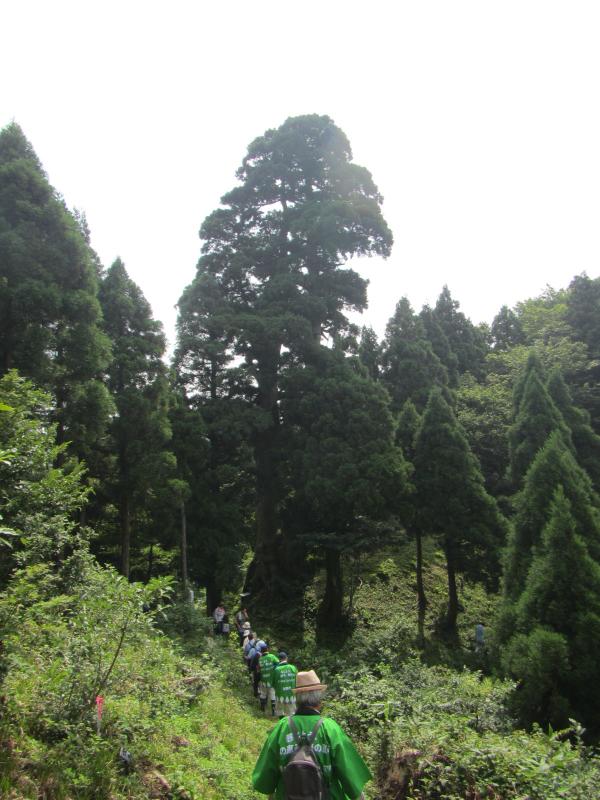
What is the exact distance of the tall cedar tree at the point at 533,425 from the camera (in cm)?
1586

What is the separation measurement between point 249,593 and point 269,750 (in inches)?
648

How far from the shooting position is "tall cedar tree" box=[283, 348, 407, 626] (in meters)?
16.9

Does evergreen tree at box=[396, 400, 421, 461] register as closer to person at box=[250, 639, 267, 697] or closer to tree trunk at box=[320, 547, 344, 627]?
tree trunk at box=[320, 547, 344, 627]

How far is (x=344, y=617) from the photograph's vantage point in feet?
58.5

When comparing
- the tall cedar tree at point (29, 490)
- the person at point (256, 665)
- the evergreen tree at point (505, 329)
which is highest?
the evergreen tree at point (505, 329)

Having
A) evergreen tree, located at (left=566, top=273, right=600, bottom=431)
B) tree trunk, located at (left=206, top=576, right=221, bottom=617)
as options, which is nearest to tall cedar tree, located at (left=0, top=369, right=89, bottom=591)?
tree trunk, located at (left=206, top=576, right=221, bottom=617)

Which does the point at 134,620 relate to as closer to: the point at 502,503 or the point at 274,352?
the point at 274,352

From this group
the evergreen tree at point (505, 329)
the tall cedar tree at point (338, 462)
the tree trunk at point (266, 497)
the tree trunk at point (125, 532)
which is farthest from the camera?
the evergreen tree at point (505, 329)

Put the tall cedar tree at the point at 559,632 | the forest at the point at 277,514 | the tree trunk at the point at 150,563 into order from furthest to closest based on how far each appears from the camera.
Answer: the tree trunk at the point at 150,563, the tall cedar tree at the point at 559,632, the forest at the point at 277,514

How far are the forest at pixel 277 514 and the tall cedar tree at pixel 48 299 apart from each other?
60mm

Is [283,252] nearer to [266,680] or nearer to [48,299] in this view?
[48,299]

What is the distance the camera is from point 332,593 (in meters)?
18.2

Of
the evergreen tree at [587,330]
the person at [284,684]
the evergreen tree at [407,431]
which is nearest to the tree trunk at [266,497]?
the evergreen tree at [407,431]

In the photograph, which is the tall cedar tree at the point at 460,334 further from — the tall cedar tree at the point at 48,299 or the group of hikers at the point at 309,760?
the group of hikers at the point at 309,760
